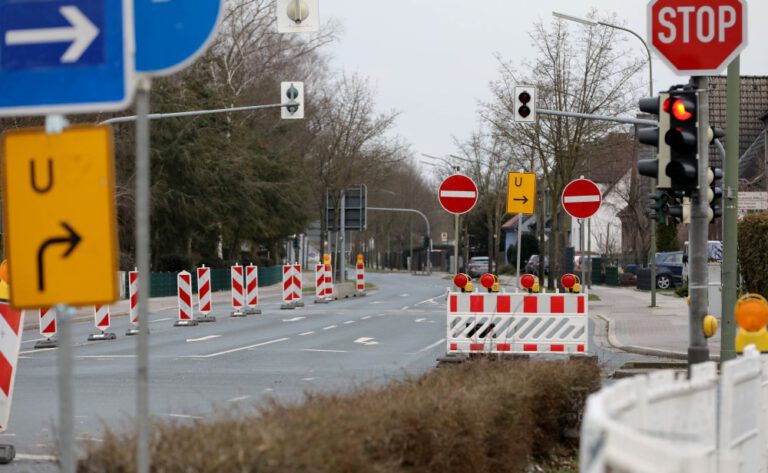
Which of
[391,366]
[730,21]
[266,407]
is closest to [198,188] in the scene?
[391,366]

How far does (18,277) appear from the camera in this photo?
4.95 meters

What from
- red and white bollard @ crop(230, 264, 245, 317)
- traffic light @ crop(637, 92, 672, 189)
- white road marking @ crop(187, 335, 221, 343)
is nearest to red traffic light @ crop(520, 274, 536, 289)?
traffic light @ crop(637, 92, 672, 189)

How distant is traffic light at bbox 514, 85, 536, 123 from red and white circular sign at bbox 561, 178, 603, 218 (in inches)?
243

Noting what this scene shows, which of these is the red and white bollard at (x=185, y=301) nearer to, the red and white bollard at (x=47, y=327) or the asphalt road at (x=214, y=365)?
the asphalt road at (x=214, y=365)

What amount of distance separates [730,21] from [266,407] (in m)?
7.92

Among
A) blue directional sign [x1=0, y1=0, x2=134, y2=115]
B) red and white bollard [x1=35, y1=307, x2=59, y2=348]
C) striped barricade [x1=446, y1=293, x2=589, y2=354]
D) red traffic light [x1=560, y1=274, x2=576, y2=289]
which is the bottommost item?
red and white bollard [x1=35, y1=307, x2=59, y2=348]

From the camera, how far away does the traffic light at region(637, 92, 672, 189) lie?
1203 centimetres

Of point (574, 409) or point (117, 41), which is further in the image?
point (574, 409)

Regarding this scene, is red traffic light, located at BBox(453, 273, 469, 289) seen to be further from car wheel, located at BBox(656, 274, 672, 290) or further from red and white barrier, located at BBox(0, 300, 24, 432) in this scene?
car wheel, located at BBox(656, 274, 672, 290)

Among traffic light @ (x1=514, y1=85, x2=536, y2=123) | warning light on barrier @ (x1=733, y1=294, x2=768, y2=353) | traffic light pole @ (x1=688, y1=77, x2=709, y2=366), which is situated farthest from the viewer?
traffic light @ (x1=514, y1=85, x2=536, y2=123)

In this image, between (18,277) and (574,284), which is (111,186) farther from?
(574,284)

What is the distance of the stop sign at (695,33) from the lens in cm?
1232

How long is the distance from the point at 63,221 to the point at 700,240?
8240 mm

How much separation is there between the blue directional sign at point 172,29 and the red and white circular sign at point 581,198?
647 inches
